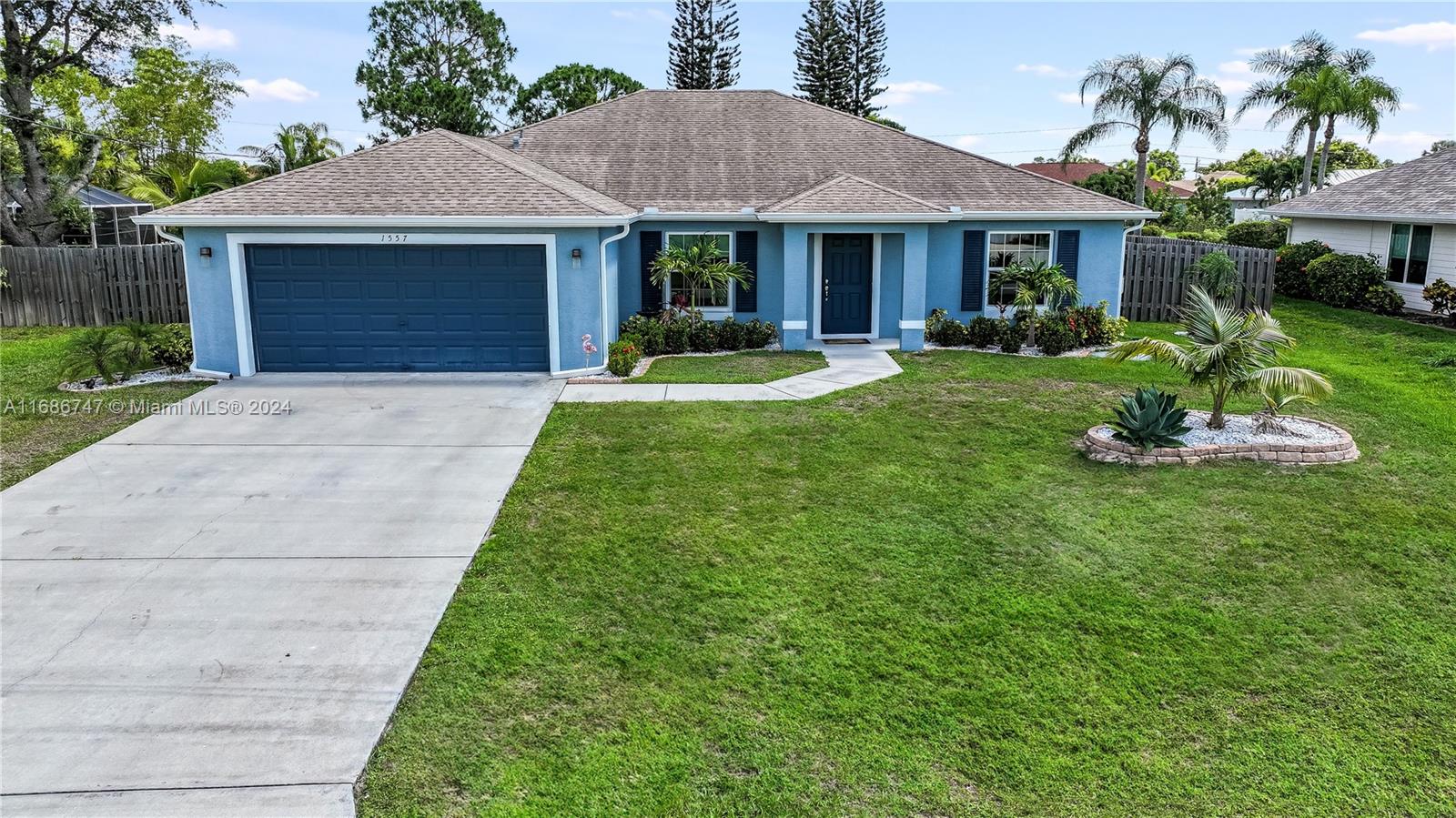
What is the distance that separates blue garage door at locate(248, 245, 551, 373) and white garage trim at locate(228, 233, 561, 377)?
179 millimetres

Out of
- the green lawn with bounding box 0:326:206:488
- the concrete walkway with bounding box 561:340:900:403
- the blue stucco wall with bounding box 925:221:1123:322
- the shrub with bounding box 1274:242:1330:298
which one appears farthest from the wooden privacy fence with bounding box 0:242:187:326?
the shrub with bounding box 1274:242:1330:298

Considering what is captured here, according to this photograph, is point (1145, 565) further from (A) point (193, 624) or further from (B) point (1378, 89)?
(B) point (1378, 89)

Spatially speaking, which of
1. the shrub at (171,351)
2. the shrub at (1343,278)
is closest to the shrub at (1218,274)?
the shrub at (1343,278)

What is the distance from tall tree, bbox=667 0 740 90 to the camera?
36.8 meters

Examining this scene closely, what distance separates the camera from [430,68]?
34781 millimetres

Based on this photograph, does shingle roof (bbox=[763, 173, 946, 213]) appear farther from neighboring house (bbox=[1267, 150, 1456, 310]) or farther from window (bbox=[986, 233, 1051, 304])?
neighboring house (bbox=[1267, 150, 1456, 310])

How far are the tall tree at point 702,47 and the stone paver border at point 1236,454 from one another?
2995 centimetres

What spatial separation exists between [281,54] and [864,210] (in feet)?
78.4

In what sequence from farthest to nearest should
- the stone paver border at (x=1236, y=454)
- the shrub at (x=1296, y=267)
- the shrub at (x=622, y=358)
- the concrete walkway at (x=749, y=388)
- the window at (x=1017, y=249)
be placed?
the shrub at (x=1296, y=267), the window at (x=1017, y=249), the shrub at (x=622, y=358), the concrete walkway at (x=749, y=388), the stone paver border at (x=1236, y=454)

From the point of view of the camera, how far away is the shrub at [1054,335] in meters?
16.3

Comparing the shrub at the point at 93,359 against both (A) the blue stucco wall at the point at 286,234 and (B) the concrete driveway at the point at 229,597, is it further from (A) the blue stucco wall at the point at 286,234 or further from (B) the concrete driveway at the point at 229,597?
(B) the concrete driveway at the point at 229,597

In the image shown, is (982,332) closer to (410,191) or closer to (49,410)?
(410,191)

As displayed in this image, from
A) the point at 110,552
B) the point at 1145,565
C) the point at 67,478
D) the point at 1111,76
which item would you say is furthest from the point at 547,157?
the point at 1111,76

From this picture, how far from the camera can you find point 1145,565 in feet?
24.4
